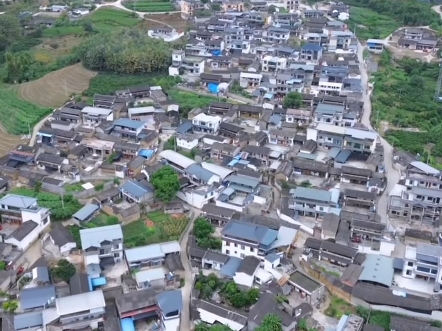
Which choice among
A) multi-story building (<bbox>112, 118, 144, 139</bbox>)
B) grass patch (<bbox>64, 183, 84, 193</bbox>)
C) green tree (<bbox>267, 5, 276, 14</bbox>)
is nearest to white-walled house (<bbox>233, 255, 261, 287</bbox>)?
grass patch (<bbox>64, 183, 84, 193</bbox>)

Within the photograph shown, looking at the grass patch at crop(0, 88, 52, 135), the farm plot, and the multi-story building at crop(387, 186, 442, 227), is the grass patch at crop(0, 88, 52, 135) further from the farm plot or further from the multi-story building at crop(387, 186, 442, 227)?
the farm plot

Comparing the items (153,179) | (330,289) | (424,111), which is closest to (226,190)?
(153,179)

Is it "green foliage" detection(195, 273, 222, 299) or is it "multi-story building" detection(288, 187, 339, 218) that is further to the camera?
"multi-story building" detection(288, 187, 339, 218)

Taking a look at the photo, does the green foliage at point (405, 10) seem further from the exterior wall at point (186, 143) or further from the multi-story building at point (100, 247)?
the multi-story building at point (100, 247)

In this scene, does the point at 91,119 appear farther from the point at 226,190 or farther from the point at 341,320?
the point at 341,320

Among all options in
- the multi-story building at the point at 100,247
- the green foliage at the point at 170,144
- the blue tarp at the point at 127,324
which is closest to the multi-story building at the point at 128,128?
the green foliage at the point at 170,144

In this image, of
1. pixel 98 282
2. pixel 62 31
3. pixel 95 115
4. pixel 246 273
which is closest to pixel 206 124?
pixel 95 115
